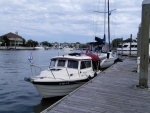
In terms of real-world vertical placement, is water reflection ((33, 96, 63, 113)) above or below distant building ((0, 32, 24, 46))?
below

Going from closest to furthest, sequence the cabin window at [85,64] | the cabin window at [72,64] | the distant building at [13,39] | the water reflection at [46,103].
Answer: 1. the water reflection at [46,103]
2. the cabin window at [72,64]
3. the cabin window at [85,64]
4. the distant building at [13,39]

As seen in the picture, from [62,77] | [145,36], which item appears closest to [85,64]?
[62,77]

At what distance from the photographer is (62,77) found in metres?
13.9

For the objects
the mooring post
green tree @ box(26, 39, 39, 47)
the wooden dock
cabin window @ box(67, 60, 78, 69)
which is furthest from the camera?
green tree @ box(26, 39, 39, 47)

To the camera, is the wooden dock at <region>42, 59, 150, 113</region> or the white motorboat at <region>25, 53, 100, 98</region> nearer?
the wooden dock at <region>42, 59, 150, 113</region>

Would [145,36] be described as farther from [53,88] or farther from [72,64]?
[72,64]

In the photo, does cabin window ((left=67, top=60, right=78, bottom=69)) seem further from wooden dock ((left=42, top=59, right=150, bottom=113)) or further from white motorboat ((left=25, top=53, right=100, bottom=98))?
wooden dock ((left=42, top=59, right=150, bottom=113))

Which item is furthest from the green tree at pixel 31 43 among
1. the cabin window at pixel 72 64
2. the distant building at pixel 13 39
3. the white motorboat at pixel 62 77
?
the cabin window at pixel 72 64

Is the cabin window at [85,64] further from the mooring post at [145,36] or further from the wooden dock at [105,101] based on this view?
the mooring post at [145,36]

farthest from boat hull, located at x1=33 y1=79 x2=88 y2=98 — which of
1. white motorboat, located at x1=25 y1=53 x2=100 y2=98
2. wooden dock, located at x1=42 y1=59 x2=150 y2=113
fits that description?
wooden dock, located at x1=42 y1=59 x2=150 y2=113

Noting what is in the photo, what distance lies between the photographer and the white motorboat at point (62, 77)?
525 inches

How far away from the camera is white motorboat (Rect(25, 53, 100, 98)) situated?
1333 cm

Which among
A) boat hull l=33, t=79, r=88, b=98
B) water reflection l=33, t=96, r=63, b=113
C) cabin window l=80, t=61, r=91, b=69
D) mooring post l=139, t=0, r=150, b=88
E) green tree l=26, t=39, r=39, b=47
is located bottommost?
water reflection l=33, t=96, r=63, b=113

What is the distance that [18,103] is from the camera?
14484 millimetres
